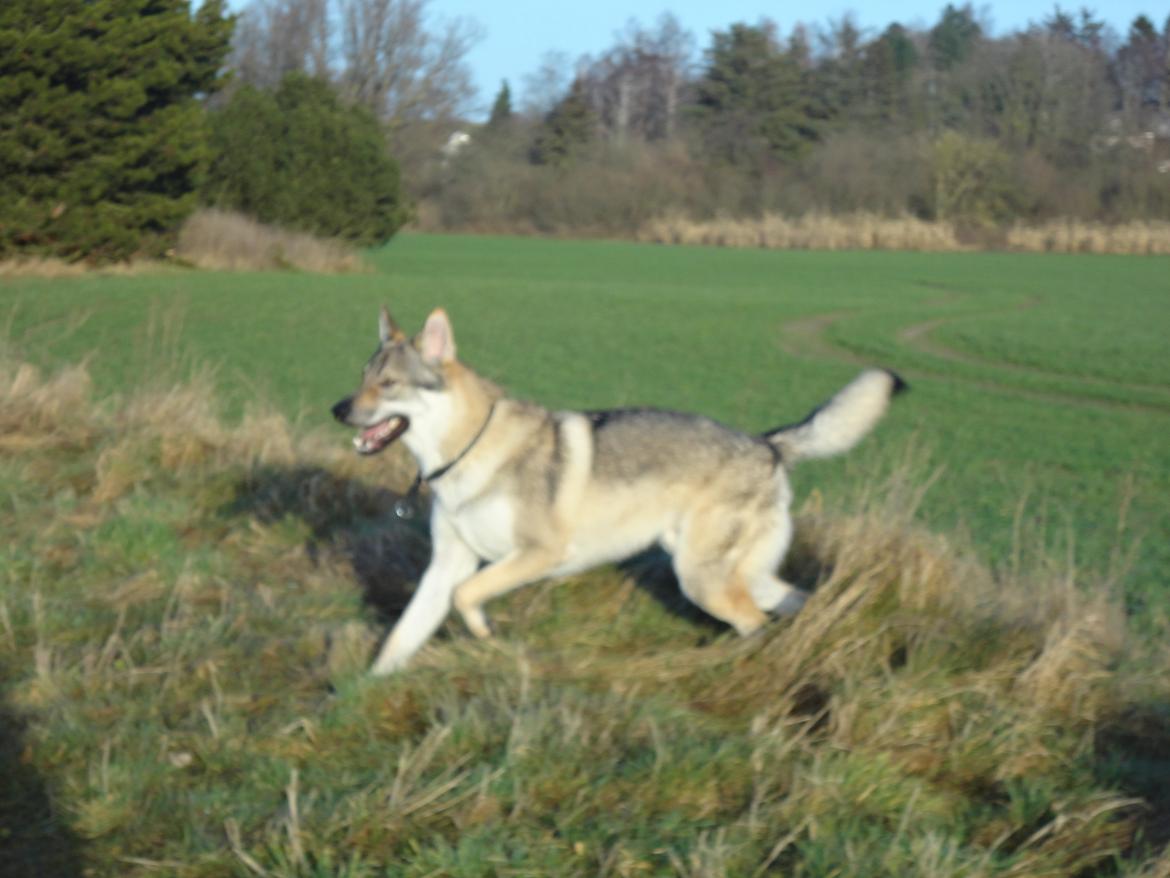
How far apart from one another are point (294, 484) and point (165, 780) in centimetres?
408

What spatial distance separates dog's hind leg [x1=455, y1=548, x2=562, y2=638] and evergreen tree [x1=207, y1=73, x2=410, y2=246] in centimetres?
3822

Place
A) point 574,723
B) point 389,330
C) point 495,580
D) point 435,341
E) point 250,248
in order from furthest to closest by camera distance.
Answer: point 250,248 → point 389,330 → point 435,341 → point 495,580 → point 574,723

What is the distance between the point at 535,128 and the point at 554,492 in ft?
283

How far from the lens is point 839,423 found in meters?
6.39

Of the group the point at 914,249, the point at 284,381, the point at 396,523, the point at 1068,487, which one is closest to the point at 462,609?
the point at 396,523

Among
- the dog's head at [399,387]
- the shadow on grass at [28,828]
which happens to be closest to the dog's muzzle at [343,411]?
the dog's head at [399,387]

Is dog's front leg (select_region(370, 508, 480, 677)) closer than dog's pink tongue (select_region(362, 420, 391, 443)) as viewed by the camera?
Yes

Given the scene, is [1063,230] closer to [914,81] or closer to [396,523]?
[914,81]

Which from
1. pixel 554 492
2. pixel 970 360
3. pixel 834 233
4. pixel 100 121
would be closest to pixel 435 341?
pixel 554 492

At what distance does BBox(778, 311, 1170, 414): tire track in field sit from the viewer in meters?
Answer: 19.1

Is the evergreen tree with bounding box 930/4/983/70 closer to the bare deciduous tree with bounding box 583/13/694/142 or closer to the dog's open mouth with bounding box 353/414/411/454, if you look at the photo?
the bare deciduous tree with bounding box 583/13/694/142

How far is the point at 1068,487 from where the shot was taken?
12.8 m

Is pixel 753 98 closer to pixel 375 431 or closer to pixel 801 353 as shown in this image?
pixel 801 353

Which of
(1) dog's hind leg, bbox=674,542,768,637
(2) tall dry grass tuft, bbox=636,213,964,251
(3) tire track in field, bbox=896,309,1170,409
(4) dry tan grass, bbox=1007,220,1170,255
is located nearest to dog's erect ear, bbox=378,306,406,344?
(1) dog's hind leg, bbox=674,542,768,637
